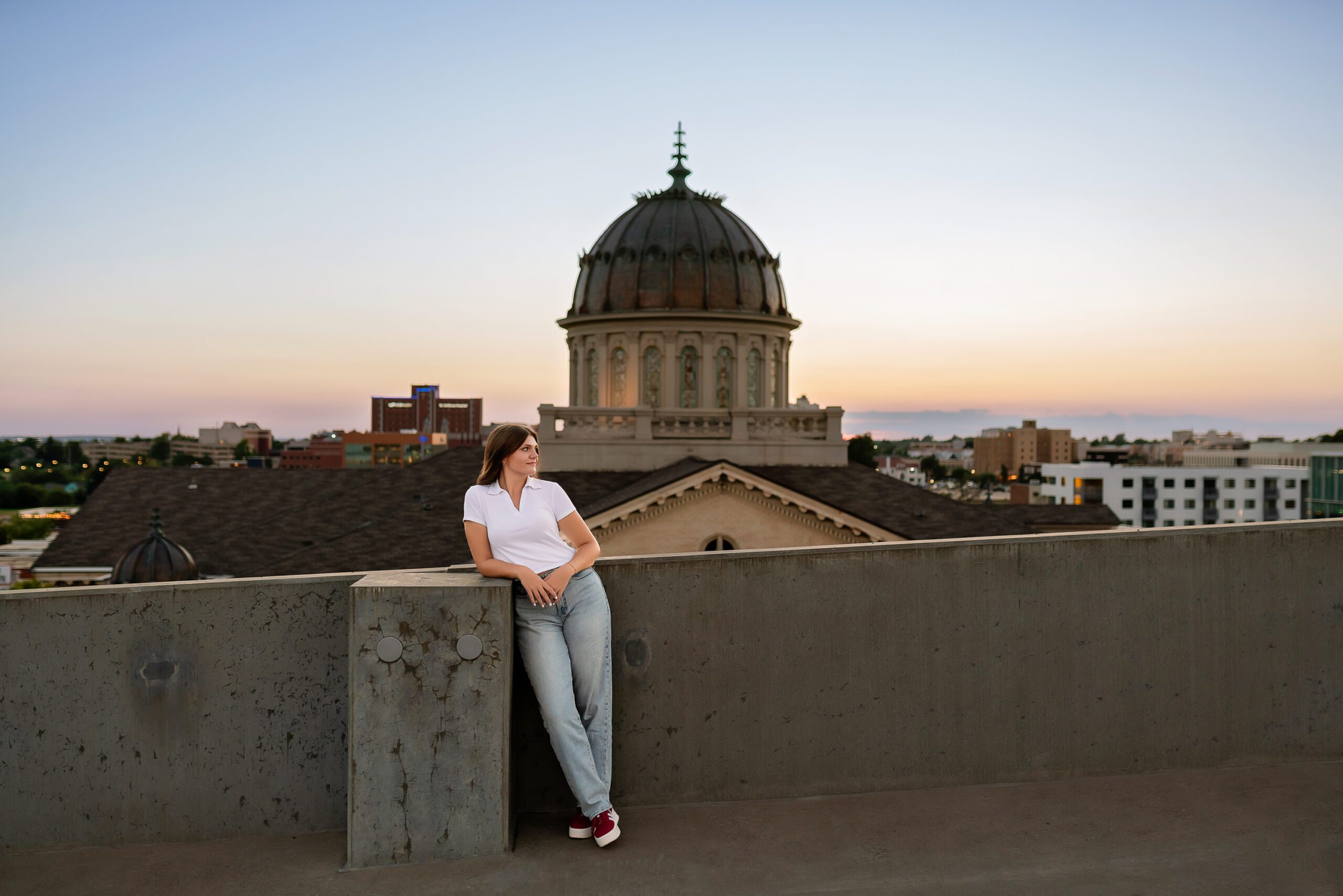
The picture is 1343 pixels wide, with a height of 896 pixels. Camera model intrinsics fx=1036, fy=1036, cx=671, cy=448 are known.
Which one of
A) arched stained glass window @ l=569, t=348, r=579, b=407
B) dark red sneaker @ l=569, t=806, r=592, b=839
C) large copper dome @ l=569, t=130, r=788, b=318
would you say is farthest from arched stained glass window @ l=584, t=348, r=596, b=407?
dark red sneaker @ l=569, t=806, r=592, b=839

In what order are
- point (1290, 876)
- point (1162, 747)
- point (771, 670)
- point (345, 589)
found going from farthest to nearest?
point (1162, 747) < point (771, 670) < point (345, 589) < point (1290, 876)

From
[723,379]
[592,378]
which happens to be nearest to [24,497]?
[592,378]

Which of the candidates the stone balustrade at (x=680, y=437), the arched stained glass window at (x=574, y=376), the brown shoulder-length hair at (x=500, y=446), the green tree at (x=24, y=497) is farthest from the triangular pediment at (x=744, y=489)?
the green tree at (x=24, y=497)

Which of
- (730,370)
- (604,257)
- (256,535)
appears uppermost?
(604,257)

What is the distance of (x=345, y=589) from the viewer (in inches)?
188

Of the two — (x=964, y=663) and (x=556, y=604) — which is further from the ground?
(x=556, y=604)

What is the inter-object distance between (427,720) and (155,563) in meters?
22.7

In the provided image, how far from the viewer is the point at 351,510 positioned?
37219 mm

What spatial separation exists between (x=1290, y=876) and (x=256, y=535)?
34069 mm

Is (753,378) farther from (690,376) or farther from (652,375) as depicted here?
(652,375)

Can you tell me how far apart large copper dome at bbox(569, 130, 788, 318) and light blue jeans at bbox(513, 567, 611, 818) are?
33.7 meters

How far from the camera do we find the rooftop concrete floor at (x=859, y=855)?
4266 mm

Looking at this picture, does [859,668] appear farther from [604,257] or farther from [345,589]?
[604,257]

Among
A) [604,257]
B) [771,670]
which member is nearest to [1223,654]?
[771,670]
